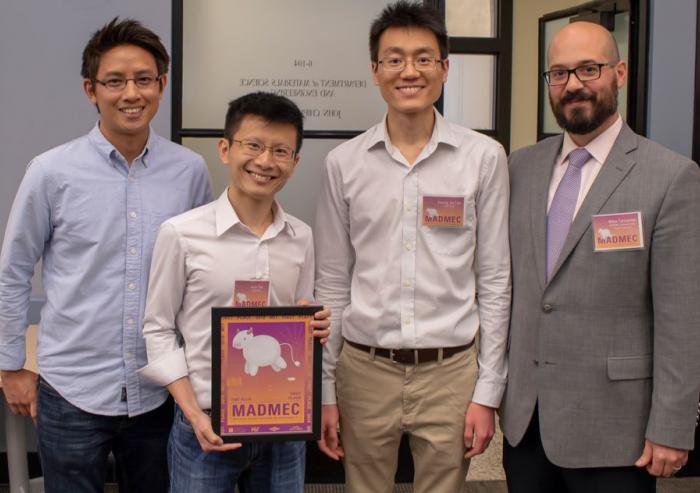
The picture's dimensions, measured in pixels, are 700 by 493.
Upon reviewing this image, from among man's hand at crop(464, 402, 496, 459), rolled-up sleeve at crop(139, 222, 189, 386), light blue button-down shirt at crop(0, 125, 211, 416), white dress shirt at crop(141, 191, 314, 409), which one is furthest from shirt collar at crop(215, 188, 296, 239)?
man's hand at crop(464, 402, 496, 459)

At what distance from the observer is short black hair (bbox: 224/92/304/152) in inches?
71.9

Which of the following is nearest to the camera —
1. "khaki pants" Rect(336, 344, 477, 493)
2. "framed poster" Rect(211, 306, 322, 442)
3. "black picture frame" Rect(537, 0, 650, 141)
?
"framed poster" Rect(211, 306, 322, 442)

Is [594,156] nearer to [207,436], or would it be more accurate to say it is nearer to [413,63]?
[413,63]

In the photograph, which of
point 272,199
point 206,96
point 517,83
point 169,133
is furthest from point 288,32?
point 517,83

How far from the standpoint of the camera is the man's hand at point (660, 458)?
1822 millimetres

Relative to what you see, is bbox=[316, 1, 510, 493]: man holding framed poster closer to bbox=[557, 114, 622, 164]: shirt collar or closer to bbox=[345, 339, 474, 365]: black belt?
bbox=[345, 339, 474, 365]: black belt

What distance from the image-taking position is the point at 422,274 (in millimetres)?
2012

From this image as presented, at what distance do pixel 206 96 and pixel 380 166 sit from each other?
55.7 inches

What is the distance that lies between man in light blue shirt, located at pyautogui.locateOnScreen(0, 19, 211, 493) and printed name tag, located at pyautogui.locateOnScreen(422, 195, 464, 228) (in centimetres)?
68

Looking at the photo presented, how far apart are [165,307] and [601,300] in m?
1.06

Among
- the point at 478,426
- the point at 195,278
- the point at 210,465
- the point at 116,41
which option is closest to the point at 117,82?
the point at 116,41

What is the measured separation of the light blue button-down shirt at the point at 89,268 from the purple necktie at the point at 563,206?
1.01 m

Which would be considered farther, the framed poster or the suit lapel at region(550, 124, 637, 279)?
the suit lapel at region(550, 124, 637, 279)

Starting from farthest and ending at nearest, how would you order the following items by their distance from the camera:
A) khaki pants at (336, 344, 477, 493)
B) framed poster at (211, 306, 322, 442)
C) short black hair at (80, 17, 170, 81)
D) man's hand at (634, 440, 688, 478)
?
khaki pants at (336, 344, 477, 493)
short black hair at (80, 17, 170, 81)
man's hand at (634, 440, 688, 478)
framed poster at (211, 306, 322, 442)
